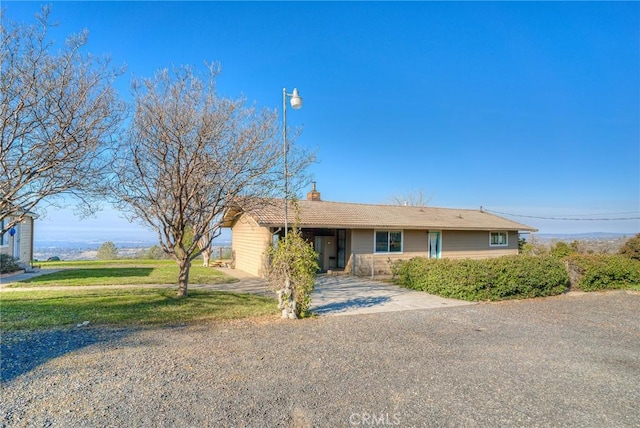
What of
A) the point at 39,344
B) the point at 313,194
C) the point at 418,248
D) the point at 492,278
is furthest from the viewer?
the point at 313,194

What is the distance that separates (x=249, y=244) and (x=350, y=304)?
9.29 metres

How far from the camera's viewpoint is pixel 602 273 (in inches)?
512

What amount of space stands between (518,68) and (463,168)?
10.4m

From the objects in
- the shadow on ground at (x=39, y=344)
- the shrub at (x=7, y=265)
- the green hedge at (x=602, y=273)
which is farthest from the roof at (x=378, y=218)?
the shrub at (x=7, y=265)

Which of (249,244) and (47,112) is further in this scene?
(249,244)

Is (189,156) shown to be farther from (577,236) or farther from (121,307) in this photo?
(577,236)

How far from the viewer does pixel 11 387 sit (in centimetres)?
394

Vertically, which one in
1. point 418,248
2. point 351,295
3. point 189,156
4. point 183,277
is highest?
point 189,156

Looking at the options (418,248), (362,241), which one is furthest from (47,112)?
(418,248)

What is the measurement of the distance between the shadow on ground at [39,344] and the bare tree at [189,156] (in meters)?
3.38

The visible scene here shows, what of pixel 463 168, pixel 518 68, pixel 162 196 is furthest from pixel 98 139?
pixel 463 168

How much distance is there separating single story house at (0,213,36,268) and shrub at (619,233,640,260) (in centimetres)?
2915

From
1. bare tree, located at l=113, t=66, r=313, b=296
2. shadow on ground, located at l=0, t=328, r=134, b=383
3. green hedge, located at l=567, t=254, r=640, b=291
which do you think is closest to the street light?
bare tree, located at l=113, t=66, r=313, b=296

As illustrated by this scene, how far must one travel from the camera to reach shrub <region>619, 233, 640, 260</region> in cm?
1900
